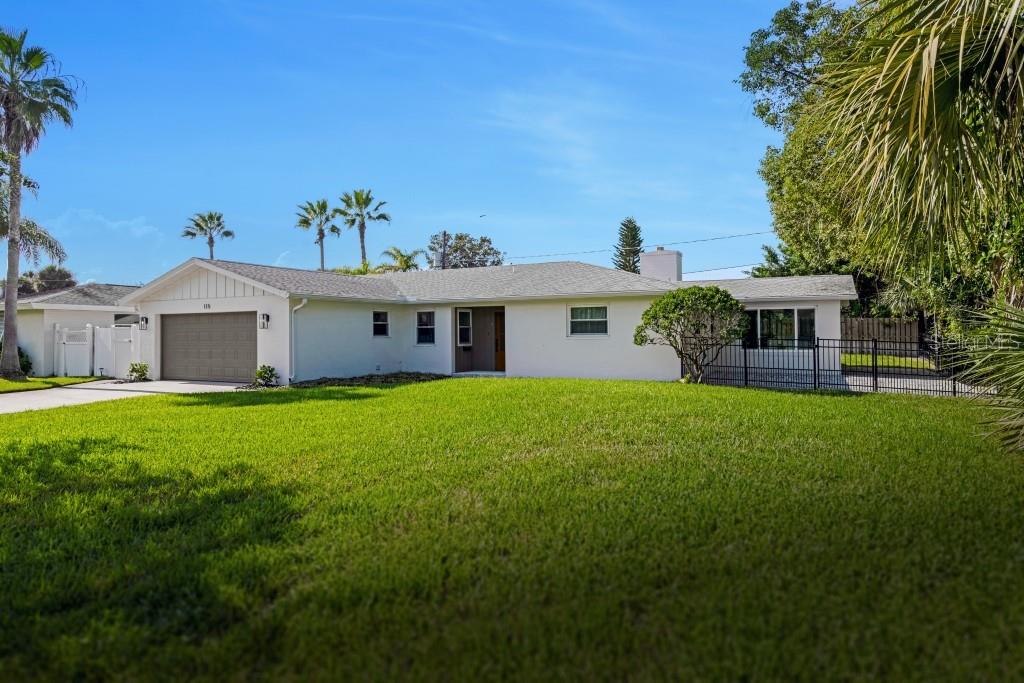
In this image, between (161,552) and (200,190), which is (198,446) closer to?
(161,552)

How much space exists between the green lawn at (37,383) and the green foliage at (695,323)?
17146mm

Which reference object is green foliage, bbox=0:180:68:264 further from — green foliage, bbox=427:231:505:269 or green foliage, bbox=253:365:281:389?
green foliage, bbox=427:231:505:269

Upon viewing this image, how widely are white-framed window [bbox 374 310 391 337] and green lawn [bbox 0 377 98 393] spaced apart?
9.20 metres

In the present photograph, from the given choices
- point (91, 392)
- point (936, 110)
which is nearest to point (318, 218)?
point (91, 392)

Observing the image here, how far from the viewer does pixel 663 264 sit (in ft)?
67.3

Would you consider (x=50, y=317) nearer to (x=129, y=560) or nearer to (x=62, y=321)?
(x=62, y=321)

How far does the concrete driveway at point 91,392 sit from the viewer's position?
533 inches

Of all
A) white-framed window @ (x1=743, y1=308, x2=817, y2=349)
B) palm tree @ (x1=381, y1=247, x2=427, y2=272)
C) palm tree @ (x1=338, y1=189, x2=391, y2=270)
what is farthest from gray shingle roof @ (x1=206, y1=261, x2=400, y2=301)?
palm tree @ (x1=338, y1=189, x2=391, y2=270)

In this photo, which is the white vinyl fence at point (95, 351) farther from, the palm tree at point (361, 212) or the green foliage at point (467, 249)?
the green foliage at point (467, 249)

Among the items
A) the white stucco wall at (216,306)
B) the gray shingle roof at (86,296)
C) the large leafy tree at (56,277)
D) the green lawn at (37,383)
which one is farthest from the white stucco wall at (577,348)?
the large leafy tree at (56,277)

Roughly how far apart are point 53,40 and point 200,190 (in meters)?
26.6

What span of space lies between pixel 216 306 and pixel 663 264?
14412mm

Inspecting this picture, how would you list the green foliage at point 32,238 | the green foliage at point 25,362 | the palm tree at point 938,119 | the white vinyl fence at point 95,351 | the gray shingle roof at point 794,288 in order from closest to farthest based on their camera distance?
the palm tree at point 938,119 → the gray shingle roof at point 794,288 → the white vinyl fence at point 95,351 → the green foliage at point 25,362 → the green foliage at point 32,238

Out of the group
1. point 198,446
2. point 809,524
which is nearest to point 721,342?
point 809,524
